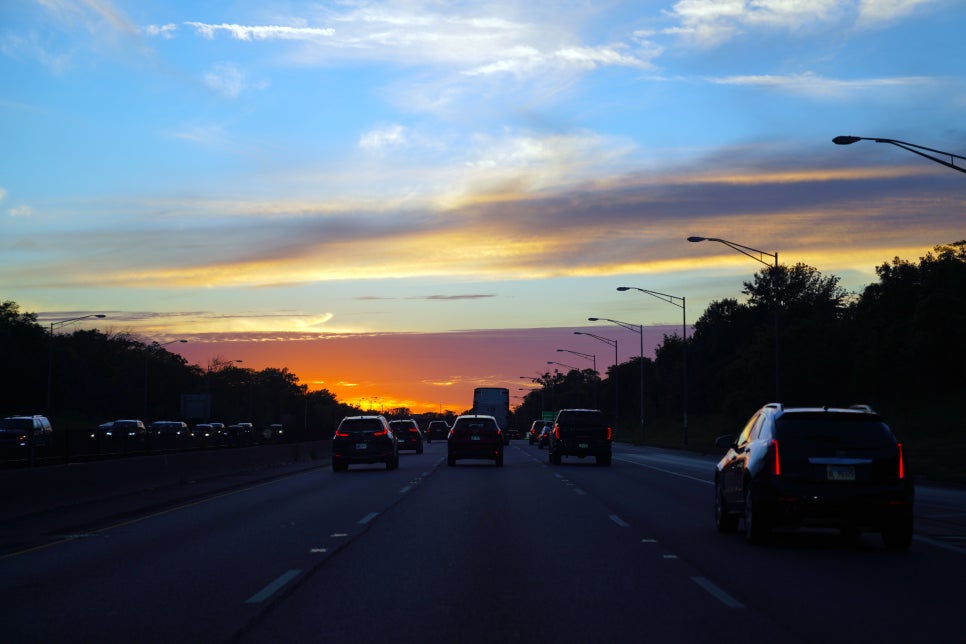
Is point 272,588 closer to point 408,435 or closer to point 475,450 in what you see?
point 475,450

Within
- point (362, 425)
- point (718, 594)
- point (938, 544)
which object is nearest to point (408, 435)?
point (362, 425)

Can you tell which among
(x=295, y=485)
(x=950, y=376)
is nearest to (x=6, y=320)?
(x=950, y=376)

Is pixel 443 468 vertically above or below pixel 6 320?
below

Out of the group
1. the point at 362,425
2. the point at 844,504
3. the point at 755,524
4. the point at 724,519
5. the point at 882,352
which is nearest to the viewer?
the point at 844,504

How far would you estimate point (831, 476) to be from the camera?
589 inches

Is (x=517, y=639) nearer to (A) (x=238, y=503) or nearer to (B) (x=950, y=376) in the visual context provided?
(A) (x=238, y=503)

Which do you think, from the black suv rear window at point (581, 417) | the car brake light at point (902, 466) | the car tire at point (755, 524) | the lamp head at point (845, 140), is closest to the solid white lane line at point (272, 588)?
the car tire at point (755, 524)

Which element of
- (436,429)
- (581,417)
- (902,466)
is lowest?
(902,466)

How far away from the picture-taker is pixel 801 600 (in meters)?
10.9

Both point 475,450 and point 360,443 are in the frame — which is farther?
point 475,450

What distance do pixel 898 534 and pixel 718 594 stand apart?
15.9 feet

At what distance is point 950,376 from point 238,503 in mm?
82152

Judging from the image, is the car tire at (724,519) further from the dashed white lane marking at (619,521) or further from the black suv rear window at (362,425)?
the black suv rear window at (362,425)

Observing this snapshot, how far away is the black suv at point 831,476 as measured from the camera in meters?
14.9
